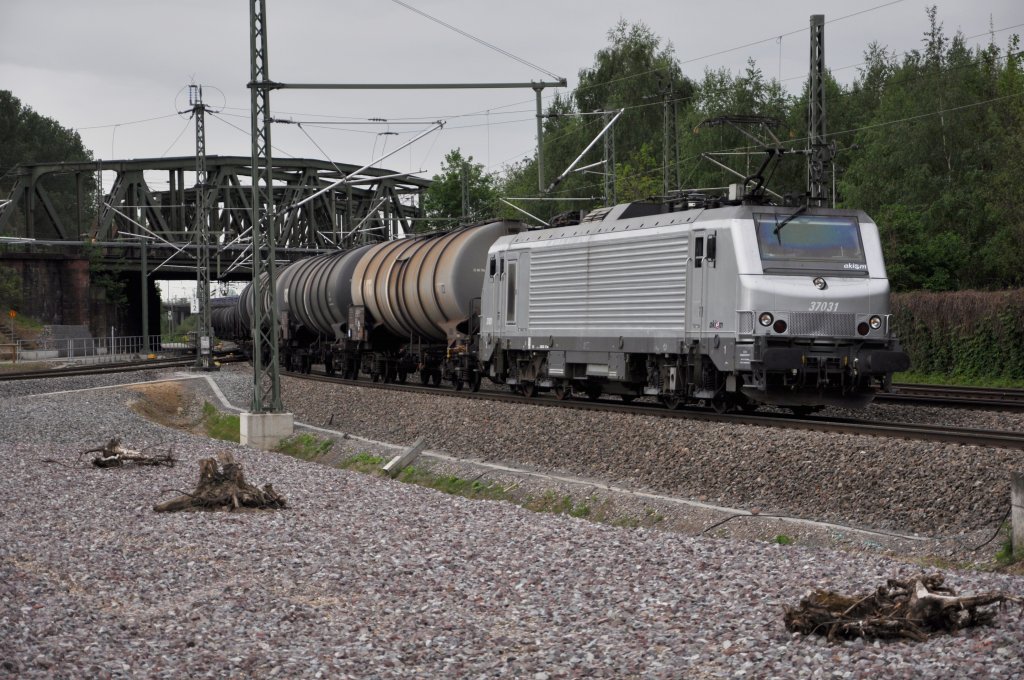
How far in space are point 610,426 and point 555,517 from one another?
4761 mm

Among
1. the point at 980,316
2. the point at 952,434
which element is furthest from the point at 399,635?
the point at 980,316

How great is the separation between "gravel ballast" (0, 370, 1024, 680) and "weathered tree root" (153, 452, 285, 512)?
0.97 feet

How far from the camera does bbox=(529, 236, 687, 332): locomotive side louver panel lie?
60.8 feet

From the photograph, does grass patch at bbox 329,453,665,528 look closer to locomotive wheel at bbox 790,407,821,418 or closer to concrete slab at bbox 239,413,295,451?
concrete slab at bbox 239,413,295,451

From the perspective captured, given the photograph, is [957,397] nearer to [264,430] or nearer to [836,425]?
[836,425]

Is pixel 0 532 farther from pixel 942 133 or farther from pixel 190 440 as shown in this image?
pixel 942 133

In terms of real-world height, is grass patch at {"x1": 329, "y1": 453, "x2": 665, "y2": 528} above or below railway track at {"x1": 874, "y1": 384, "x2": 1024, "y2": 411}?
below

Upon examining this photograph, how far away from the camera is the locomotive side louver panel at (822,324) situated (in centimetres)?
1669

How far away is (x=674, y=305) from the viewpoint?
60.4 ft

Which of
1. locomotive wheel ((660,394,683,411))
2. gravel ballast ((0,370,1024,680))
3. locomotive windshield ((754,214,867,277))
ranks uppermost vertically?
locomotive windshield ((754,214,867,277))

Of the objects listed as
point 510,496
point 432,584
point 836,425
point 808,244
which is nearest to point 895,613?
point 432,584

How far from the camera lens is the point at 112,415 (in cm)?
2642

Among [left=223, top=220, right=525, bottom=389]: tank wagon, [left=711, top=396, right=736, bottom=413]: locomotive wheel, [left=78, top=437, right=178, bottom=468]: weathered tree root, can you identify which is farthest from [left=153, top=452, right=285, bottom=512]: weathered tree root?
[left=223, top=220, right=525, bottom=389]: tank wagon

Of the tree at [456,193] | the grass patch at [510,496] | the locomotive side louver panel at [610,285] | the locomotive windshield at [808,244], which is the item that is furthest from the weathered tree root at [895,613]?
the tree at [456,193]
